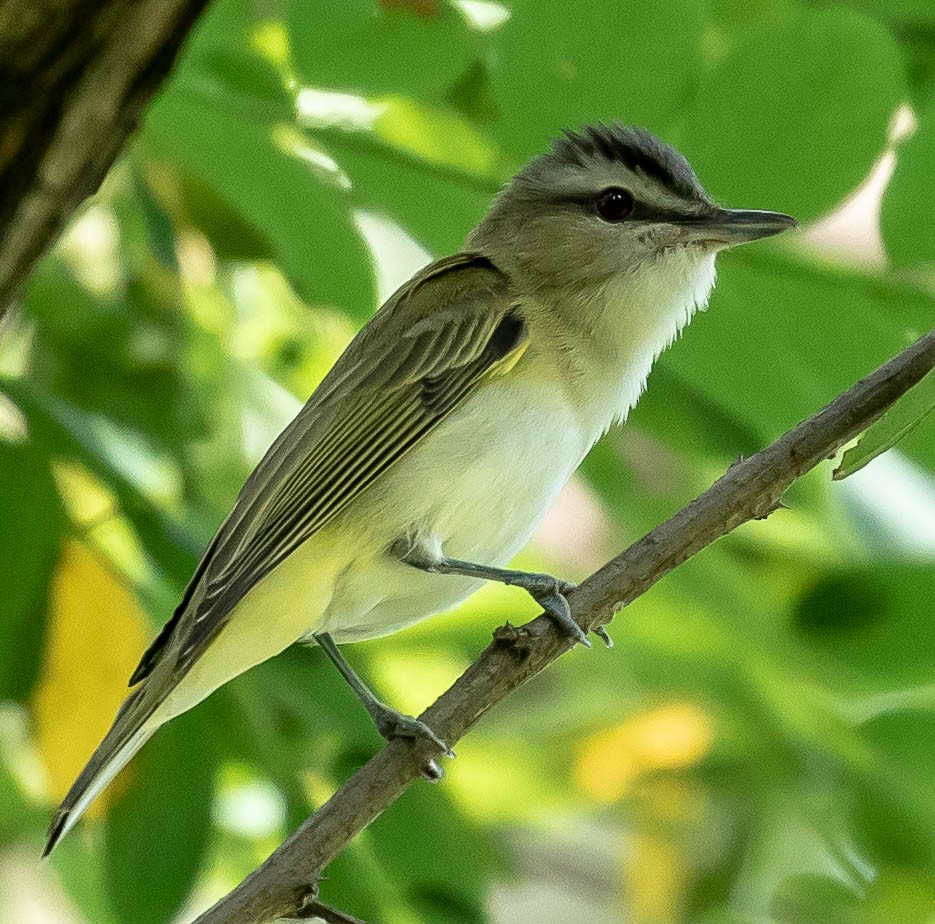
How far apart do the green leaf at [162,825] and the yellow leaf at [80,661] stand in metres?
0.14

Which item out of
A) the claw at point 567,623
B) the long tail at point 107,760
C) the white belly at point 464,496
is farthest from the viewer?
the white belly at point 464,496

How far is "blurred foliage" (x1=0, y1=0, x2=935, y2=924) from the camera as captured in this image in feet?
7.49

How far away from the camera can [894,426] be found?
146 cm

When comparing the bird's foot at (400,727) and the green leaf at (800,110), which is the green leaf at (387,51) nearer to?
the green leaf at (800,110)

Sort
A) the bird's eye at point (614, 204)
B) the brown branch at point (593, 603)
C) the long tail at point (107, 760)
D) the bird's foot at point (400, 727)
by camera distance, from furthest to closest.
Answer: the bird's eye at point (614, 204)
the long tail at point (107, 760)
the bird's foot at point (400, 727)
the brown branch at point (593, 603)

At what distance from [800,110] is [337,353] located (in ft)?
4.03

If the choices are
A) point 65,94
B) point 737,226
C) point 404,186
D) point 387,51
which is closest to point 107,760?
point 65,94

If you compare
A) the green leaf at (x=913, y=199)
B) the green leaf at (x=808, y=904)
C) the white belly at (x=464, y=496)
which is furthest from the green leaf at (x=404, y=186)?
the green leaf at (x=808, y=904)

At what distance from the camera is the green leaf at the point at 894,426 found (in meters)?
1.42

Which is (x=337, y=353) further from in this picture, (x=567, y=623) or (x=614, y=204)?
(x=567, y=623)

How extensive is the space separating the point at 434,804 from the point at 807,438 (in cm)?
99

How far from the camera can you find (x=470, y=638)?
3.01 m

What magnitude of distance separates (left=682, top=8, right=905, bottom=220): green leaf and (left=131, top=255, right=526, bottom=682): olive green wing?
1.77 ft

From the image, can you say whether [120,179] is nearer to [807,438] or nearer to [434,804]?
[434,804]
